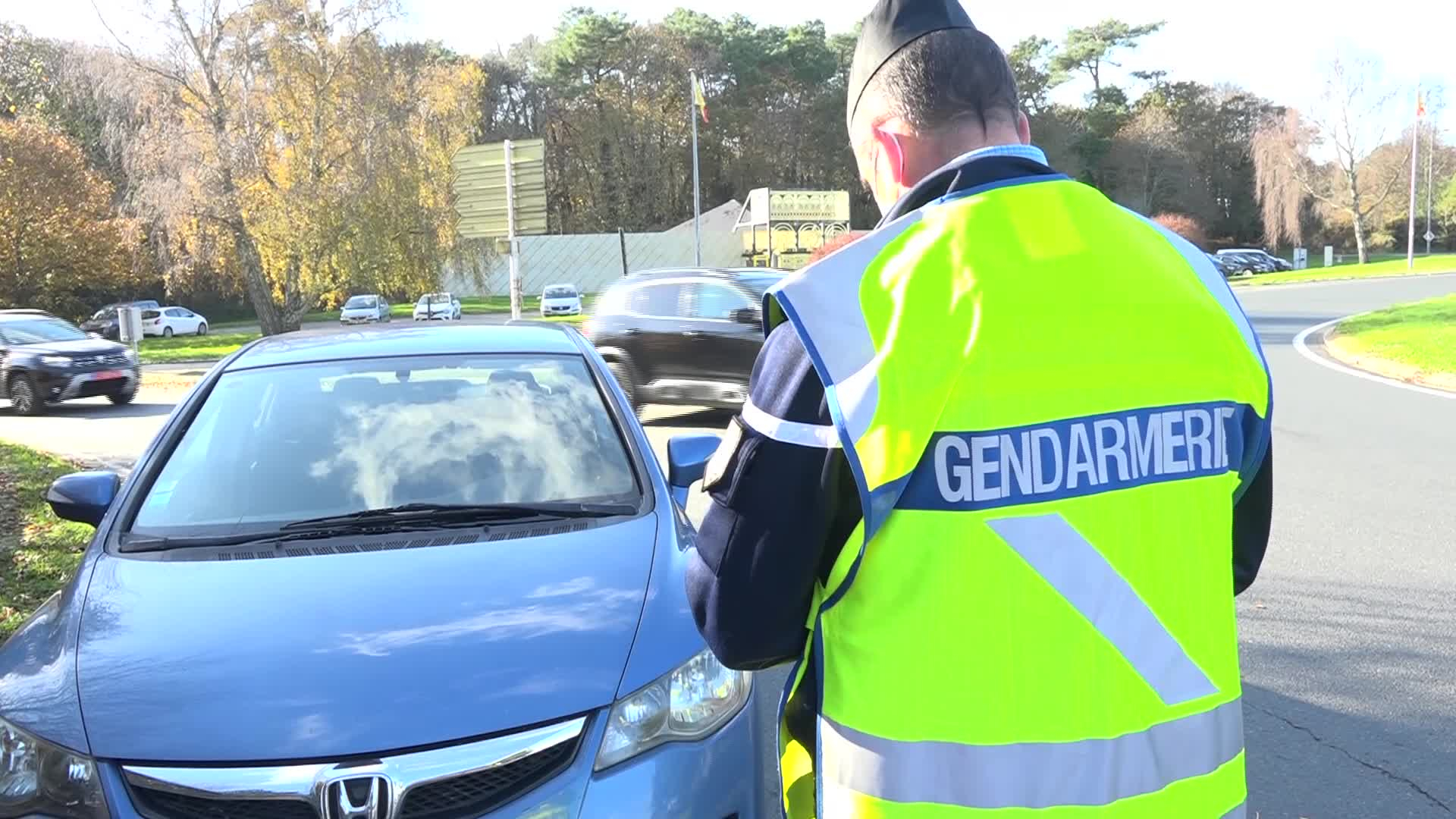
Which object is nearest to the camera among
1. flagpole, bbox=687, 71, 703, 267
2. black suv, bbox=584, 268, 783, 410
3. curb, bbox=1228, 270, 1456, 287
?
black suv, bbox=584, 268, 783, 410

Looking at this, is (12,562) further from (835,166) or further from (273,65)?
(835,166)

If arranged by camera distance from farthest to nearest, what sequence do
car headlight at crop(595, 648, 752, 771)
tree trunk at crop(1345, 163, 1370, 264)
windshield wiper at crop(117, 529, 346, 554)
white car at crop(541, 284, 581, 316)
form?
tree trunk at crop(1345, 163, 1370, 264) → white car at crop(541, 284, 581, 316) → windshield wiper at crop(117, 529, 346, 554) → car headlight at crop(595, 648, 752, 771)

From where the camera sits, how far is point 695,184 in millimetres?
51031

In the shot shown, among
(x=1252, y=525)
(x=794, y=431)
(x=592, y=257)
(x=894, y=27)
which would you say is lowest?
(x=1252, y=525)

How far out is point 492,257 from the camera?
31.3 meters

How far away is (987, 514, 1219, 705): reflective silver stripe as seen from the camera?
1.34 metres

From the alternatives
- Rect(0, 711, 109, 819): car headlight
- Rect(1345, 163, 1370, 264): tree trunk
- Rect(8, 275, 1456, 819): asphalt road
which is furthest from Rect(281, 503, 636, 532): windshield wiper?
Rect(1345, 163, 1370, 264): tree trunk

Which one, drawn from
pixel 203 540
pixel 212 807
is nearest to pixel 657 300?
pixel 203 540

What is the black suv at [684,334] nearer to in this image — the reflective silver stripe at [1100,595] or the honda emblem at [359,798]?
the honda emblem at [359,798]

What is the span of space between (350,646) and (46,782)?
65 cm

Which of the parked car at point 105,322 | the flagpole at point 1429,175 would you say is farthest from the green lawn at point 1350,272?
the parked car at point 105,322

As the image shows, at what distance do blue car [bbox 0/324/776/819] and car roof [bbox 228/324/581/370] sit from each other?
0.63 ft

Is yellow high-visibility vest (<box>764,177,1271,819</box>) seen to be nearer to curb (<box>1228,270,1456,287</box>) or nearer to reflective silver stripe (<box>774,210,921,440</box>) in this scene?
reflective silver stripe (<box>774,210,921,440</box>)

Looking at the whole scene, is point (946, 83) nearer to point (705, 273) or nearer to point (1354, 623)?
point (1354, 623)
